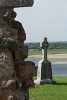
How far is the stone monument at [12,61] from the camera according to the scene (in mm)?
5234

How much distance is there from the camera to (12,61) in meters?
5.38

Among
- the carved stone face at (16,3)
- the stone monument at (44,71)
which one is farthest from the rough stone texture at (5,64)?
the stone monument at (44,71)

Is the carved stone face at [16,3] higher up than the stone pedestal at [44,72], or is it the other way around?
the carved stone face at [16,3]

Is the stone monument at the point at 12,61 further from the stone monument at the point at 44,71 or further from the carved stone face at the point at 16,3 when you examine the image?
the stone monument at the point at 44,71

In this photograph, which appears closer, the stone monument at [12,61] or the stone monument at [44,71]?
the stone monument at [12,61]

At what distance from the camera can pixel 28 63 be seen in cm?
554

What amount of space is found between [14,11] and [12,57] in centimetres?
61

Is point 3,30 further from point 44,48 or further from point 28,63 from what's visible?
point 44,48

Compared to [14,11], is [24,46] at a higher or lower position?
lower

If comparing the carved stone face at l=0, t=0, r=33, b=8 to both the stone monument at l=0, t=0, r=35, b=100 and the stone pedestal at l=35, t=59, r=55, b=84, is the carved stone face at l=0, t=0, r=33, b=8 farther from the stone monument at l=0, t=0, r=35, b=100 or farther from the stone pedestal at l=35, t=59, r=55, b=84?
the stone pedestal at l=35, t=59, r=55, b=84

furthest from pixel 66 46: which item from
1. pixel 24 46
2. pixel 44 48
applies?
pixel 24 46

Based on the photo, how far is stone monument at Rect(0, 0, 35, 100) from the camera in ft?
17.2

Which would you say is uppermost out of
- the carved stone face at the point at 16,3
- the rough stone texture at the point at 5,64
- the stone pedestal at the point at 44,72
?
the carved stone face at the point at 16,3

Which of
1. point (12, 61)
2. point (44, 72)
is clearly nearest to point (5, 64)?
point (12, 61)
